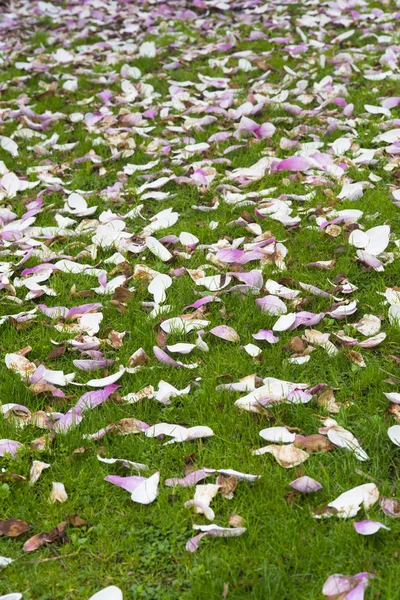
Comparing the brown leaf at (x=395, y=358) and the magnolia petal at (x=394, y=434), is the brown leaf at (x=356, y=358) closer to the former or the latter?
the brown leaf at (x=395, y=358)

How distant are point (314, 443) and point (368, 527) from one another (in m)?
0.45

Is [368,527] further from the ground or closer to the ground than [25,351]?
further from the ground

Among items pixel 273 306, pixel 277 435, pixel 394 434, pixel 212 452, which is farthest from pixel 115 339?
pixel 394 434

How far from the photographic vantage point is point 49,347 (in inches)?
132

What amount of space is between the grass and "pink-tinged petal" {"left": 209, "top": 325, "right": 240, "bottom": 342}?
0.10ft

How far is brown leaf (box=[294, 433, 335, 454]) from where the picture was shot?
2.62m

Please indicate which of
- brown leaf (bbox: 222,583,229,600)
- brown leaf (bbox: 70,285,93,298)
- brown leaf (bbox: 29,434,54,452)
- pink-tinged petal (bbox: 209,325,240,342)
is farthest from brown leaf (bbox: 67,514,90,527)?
brown leaf (bbox: 70,285,93,298)

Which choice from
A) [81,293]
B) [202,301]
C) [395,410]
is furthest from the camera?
[81,293]

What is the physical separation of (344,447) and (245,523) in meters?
0.47

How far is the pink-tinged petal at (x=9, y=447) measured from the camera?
9.00 feet

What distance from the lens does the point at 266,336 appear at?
3221 millimetres

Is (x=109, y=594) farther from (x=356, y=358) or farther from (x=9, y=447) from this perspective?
(x=356, y=358)

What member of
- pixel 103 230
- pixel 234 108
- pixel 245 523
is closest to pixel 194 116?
pixel 234 108

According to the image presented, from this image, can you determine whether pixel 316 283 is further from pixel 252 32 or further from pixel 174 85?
pixel 252 32
